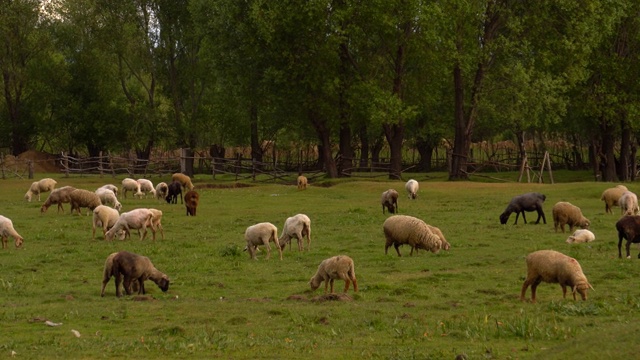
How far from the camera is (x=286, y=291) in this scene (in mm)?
21266

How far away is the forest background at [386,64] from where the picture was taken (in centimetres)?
5553

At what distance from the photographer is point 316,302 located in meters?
19.5

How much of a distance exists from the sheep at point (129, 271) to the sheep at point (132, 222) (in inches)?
354

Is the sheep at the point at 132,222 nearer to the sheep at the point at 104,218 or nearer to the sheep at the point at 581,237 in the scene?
the sheep at the point at 104,218

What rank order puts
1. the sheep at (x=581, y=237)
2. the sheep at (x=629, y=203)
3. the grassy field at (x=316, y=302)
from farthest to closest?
the sheep at (x=629, y=203) → the sheep at (x=581, y=237) → the grassy field at (x=316, y=302)

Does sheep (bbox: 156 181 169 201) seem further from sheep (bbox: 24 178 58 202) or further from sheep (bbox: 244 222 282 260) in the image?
sheep (bbox: 244 222 282 260)

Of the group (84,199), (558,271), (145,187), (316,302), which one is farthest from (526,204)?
(145,187)

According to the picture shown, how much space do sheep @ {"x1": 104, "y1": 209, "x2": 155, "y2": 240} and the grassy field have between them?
0.40 metres

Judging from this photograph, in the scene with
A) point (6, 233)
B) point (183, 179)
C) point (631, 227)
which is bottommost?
point (6, 233)

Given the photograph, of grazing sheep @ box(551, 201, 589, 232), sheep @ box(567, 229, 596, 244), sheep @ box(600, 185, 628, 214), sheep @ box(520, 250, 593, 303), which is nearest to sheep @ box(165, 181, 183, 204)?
sheep @ box(600, 185, 628, 214)

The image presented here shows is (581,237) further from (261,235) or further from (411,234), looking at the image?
(261,235)

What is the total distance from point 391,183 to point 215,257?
2975 cm

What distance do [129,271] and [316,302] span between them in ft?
13.5

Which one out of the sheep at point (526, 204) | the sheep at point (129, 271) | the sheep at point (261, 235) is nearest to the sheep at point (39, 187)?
the sheep at point (526, 204)
